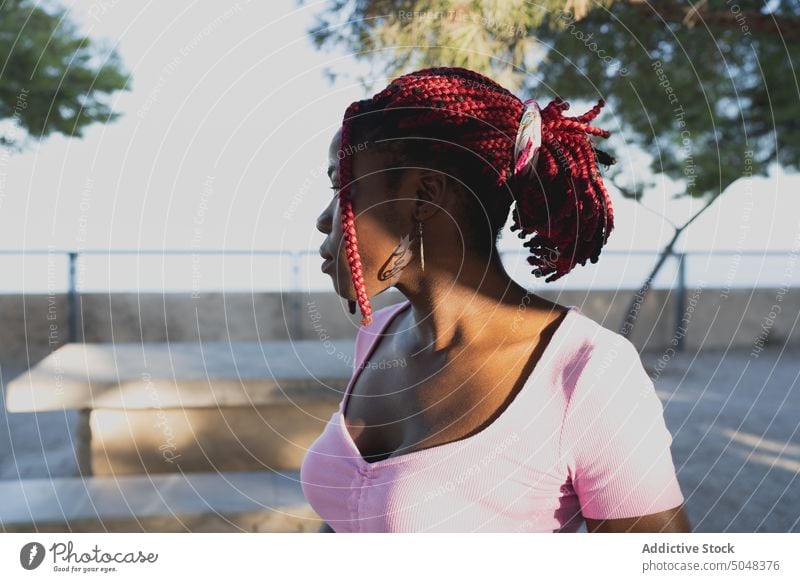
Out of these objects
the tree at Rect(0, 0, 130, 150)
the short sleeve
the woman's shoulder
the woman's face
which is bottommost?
the short sleeve

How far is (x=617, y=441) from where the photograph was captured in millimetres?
589

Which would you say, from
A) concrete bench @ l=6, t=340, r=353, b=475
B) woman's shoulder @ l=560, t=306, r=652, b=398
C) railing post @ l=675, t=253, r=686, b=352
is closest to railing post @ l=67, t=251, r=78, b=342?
concrete bench @ l=6, t=340, r=353, b=475

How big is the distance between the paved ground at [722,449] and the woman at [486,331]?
3.50 feet

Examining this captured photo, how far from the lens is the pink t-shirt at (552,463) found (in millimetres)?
596

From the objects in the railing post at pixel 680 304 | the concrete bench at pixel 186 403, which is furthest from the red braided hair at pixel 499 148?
the railing post at pixel 680 304

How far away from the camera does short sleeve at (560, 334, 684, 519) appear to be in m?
0.59

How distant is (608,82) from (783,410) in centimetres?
143

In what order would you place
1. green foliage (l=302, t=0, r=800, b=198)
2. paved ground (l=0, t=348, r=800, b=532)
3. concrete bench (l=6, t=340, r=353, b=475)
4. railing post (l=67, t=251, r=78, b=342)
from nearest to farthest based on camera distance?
green foliage (l=302, t=0, r=800, b=198) < concrete bench (l=6, t=340, r=353, b=475) < paved ground (l=0, t=348, r=800, b=532) < railing post (l=67, t=251, r=78, b=342)

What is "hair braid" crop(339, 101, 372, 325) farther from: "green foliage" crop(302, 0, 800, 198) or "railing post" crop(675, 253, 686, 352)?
"railing post" crop(675, 253, 686, 352)

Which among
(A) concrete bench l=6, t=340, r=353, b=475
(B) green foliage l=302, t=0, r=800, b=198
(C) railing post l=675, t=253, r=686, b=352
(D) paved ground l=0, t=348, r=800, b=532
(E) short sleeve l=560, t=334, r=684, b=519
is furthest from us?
(C) railing post l=675, t=253, r=686, b=352

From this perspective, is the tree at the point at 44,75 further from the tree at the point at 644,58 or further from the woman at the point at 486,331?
the woman at the point at 486,331

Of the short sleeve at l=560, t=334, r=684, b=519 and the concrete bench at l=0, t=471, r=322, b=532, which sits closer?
the short sleeve at l=560, t=334, r=684, b=519
